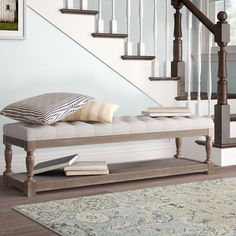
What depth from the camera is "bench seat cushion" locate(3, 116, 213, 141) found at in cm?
345

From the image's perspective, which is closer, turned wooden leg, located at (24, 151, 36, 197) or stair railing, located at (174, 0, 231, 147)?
turned wooden leg, located at (24, 151, 36, 197)

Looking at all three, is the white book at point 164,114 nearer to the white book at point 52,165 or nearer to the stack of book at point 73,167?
the stack of book at point 73,167

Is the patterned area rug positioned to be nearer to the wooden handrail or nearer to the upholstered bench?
the upholstered bench

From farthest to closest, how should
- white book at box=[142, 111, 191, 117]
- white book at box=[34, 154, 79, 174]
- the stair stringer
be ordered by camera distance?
the stair stringer, white book at box=[142, 111, 191, 117], white book at box=[34, 154, 79, 174]

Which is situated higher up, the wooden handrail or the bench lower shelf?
the wooden handrail

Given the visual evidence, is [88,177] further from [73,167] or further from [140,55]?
[140,55]

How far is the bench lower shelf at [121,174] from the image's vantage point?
3.56m

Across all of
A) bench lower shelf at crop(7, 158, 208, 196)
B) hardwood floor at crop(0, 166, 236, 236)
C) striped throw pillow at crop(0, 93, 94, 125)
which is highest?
striped throw pillow at crop(0, 93, 94, 125)

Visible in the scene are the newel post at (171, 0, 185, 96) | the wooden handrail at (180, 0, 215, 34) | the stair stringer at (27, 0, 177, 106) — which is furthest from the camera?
the newel post at (171, 0, 185, 96)

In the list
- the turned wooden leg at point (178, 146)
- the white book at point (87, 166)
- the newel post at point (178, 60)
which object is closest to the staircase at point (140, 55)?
the newel post at point (178, 60)

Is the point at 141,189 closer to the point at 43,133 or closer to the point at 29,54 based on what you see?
the point at 43,133

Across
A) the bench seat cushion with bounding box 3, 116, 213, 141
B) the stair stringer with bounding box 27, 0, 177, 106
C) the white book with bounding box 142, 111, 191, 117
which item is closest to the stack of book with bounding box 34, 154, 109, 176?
the bench seat cushion with bounding box 3, 116, 213, 141

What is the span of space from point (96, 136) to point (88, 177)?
27cm

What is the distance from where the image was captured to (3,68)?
4184 mm
